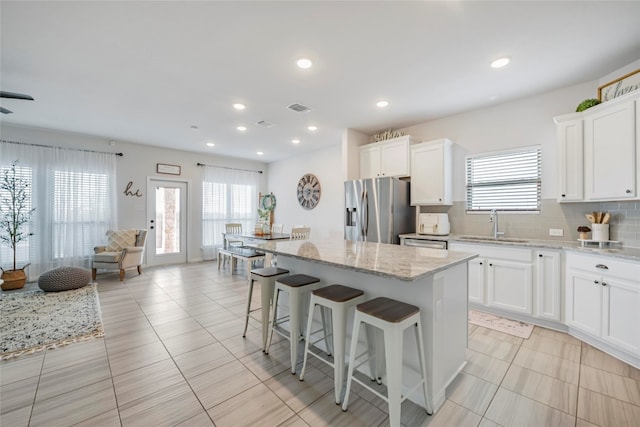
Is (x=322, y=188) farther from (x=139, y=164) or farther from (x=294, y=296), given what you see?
(x=294, y=296)

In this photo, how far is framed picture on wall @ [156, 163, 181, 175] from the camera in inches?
236

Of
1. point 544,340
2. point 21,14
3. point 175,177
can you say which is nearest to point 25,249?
point 175,177

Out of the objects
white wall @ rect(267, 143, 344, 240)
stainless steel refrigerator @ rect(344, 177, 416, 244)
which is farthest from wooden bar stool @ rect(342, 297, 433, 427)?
white wall @ rect(267, 143, 344, 240)

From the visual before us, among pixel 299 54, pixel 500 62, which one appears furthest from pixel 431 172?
pixel 299 54

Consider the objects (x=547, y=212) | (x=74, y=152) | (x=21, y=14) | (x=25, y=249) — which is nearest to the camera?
(x=21, y=14)

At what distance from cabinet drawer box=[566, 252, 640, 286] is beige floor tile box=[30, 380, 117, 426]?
3948mm

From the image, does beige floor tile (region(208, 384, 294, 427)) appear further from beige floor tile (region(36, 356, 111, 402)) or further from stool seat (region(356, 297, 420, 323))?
beige floor tile (region(36, 356, 111, 402))

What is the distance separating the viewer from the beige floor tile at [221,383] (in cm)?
180

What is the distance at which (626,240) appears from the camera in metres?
2.61

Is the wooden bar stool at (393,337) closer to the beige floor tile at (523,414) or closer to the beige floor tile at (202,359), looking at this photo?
the beige floor tile at (523,414)

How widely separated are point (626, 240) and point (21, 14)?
5.60m

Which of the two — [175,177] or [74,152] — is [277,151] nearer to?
[175,177]

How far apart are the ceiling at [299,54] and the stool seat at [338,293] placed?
2.04 meters

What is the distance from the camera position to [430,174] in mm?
3852
